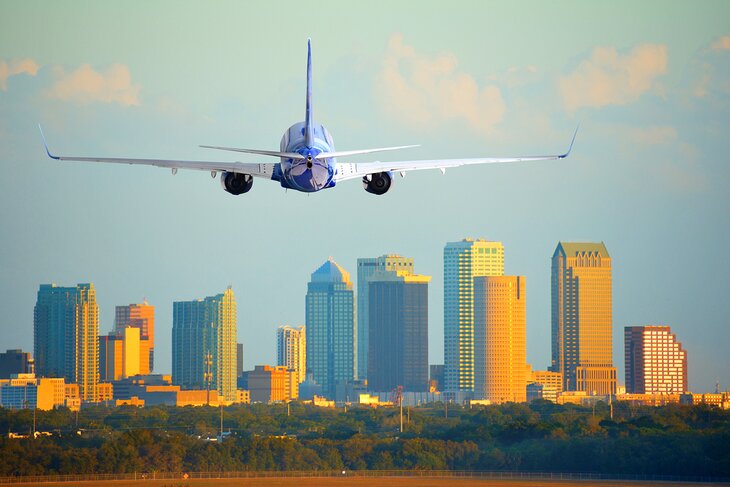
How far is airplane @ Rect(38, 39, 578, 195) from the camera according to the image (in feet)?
334

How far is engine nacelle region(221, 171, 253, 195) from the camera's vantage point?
107625 mm

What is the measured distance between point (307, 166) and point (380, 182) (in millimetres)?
8220

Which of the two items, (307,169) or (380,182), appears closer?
(307,169)

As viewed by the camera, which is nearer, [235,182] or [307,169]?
[307,169]

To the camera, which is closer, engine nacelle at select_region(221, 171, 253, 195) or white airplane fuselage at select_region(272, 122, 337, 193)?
white airplane fuselage at select_region(272, 122, 337, 193)

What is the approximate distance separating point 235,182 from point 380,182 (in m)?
9.27

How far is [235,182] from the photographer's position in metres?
108

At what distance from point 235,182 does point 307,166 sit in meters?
7.76

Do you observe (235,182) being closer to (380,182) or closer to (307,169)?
(307,169)

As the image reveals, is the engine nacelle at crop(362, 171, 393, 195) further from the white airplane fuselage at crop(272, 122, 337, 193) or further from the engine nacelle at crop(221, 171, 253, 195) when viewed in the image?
the engine nacelle at crop(221, 171, 253, 195)

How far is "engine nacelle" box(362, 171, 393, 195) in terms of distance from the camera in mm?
108562

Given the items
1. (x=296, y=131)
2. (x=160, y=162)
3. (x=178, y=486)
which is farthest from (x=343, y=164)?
(x=178, y=486)

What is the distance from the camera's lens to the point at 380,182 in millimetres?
108688

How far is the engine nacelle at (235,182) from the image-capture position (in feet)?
353
